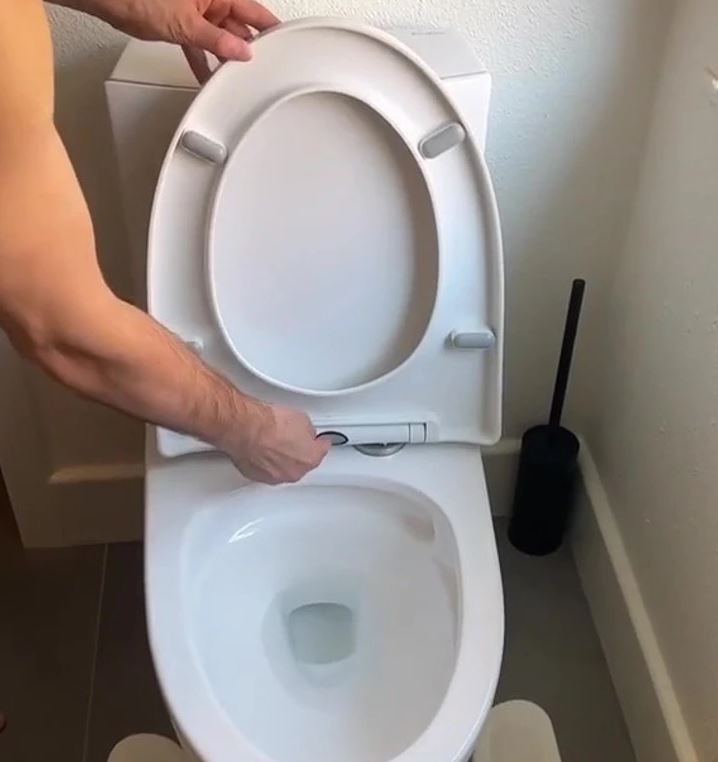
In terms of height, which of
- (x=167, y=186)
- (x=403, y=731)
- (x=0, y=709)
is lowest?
(x=0, y=709)

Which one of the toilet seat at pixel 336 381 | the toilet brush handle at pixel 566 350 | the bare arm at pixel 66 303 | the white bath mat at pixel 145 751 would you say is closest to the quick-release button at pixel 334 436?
the toilet seat at pixel 336 381

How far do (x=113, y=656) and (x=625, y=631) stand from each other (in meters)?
0.71

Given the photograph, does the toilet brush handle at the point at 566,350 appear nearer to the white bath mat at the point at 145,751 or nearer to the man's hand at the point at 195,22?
the man's hand at the point at 195,22

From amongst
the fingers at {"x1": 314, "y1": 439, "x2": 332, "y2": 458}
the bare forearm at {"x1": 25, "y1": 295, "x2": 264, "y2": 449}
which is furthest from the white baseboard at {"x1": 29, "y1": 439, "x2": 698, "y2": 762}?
the bare forearm at {"x1": 25, "y1": 295, "x2": 264, "y2": 449}

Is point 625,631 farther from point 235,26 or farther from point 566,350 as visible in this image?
point 235,26

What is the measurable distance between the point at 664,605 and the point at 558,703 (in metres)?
0.22

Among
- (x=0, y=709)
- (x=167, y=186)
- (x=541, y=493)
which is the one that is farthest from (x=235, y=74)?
(x=0, y=709)

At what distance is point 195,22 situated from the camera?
3.54ft

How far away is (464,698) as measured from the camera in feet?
3.47

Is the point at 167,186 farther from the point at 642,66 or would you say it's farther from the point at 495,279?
the point at 642,66

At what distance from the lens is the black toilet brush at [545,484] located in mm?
1590

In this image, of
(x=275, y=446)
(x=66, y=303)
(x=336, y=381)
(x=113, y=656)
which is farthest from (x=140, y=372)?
(x=113, y=656)

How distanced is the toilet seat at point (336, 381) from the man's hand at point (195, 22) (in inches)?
1.2

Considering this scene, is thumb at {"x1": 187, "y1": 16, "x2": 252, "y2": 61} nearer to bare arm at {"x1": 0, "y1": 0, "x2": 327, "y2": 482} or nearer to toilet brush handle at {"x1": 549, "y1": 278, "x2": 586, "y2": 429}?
bare arm at {"x1": 0, "y1": 0, "x2": 327, "y2": 482}
